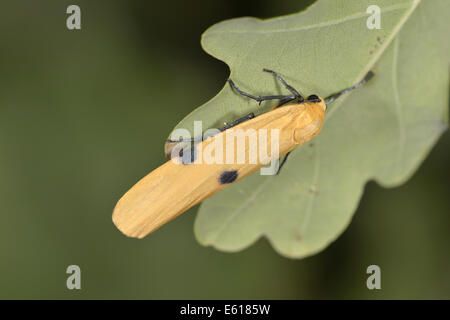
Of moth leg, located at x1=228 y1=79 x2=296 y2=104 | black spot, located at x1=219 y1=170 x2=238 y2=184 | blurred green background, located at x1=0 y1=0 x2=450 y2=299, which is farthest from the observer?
blurred green background, located at x1=0 y1=0 x2=450 y2=299

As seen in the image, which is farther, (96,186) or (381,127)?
(96,186)

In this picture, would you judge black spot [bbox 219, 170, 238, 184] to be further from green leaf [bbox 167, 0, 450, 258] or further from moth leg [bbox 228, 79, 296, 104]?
moth leg [bbox 228, 79, 296, 104]

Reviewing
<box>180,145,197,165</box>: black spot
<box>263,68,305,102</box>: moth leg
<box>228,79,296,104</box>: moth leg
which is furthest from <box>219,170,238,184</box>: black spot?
<box>263,68,305,102</box>: moth leg

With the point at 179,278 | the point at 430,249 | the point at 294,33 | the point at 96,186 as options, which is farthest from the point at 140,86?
the point at 430,249

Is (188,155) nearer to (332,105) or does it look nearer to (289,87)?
(289,87)

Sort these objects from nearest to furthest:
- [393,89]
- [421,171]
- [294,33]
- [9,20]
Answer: [294,33] → [393,89] → [9,20] → [421,171]

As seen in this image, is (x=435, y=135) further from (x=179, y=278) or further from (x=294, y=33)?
(x=179, y=278)

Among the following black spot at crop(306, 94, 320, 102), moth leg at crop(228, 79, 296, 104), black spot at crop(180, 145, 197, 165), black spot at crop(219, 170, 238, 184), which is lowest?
black spot at crop(219, 170, 238, 184)
